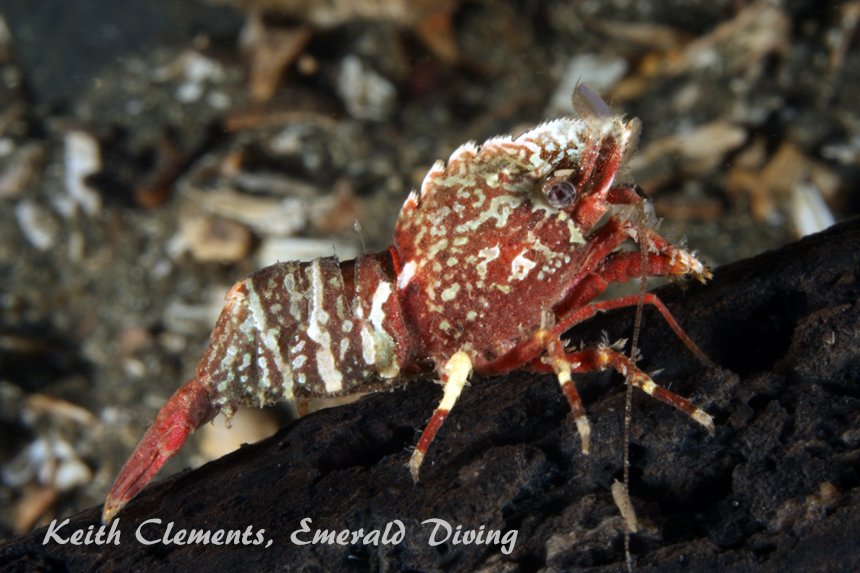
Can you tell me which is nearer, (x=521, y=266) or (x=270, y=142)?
(x=521, y=266)

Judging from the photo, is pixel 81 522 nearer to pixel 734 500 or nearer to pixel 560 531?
pixel 560 531

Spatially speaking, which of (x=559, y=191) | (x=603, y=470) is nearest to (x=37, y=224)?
(x=559, y=191)

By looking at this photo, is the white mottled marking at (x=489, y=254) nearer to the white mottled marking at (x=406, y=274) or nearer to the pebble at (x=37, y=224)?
the white mottled marking at (x=406, y=274)

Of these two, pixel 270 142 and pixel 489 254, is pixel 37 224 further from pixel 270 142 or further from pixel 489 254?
pixel 489 254

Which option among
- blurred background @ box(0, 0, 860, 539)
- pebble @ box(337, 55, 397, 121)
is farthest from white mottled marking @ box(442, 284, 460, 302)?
pebble @ box(337, 55, 397, 121)

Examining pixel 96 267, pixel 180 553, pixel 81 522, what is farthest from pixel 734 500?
pixel 96 267
